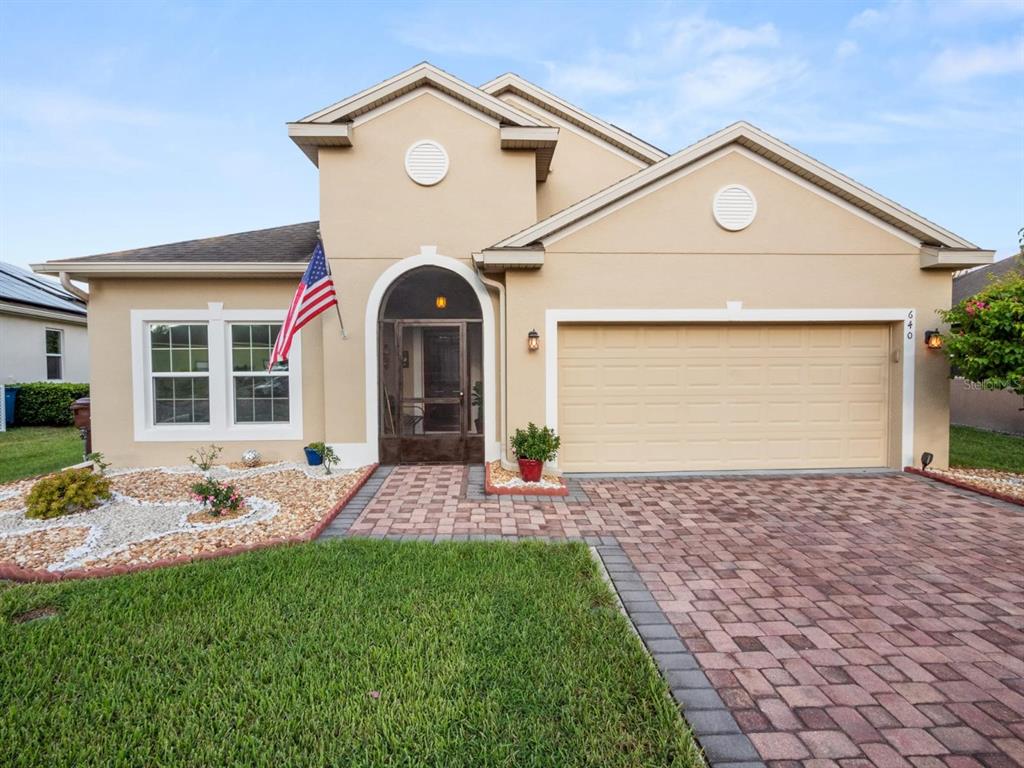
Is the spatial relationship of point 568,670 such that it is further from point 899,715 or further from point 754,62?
point 754,62

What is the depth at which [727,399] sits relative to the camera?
827 centimetres

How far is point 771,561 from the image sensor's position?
4723mm

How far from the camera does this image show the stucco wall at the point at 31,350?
49.2 ft

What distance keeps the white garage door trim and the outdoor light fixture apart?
184 millimetres

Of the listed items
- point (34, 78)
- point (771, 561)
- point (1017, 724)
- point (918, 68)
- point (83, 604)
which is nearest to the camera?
point (1017, 724)

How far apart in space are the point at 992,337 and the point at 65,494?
1216 centimetres

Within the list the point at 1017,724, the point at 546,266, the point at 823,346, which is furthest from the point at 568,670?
the point at 823,346

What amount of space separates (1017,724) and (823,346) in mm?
6548

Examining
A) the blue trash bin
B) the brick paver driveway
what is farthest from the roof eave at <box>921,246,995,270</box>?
the blue trash bin

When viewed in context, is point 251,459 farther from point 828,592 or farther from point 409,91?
point 828,592

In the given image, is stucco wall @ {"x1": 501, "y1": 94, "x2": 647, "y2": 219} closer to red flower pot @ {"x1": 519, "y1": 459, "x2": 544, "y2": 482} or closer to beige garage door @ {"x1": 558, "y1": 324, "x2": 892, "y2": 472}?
beige garage door @ {"x1": 558, "y1": 324, "x2": 892, "y2": 472}

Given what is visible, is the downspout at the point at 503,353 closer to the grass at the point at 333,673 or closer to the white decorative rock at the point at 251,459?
the grass at the point at 333,673

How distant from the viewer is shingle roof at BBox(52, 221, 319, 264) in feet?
28.7

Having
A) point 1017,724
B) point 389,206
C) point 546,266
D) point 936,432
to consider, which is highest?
point 389,206
